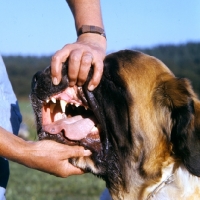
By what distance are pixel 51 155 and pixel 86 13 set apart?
1.02 meters

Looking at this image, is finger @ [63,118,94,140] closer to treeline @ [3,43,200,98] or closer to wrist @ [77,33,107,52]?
wrist @ [77,33,107,52]

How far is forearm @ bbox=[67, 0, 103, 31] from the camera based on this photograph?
3.72 metres

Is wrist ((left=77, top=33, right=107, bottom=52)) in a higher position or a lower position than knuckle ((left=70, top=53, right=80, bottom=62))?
lower

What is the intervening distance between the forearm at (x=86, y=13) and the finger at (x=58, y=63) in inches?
22.4

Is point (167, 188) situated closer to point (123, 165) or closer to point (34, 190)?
point (123, 165)

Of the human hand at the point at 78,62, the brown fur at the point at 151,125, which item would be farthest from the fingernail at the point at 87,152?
the human hand at the point at 78,62

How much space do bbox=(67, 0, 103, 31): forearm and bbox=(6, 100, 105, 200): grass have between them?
14.0 feet

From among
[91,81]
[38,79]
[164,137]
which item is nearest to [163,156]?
[164,137]

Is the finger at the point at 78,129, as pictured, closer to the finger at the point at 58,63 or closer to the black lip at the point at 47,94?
the black lip at the point at 47,94

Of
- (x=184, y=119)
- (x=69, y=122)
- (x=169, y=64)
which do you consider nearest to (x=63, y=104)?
(x=69, y=122)

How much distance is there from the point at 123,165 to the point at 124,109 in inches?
13.5

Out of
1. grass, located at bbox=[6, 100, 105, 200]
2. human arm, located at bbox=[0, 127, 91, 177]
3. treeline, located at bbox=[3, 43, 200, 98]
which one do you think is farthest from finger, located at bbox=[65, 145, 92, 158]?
treeline, located at bbox=[3, 43, 200, 98]

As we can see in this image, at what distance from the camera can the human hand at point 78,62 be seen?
316 centimetres

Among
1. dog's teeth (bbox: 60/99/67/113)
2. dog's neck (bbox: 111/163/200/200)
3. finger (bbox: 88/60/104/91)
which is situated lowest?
dog's neck (bbox: 111/163/200/200)
